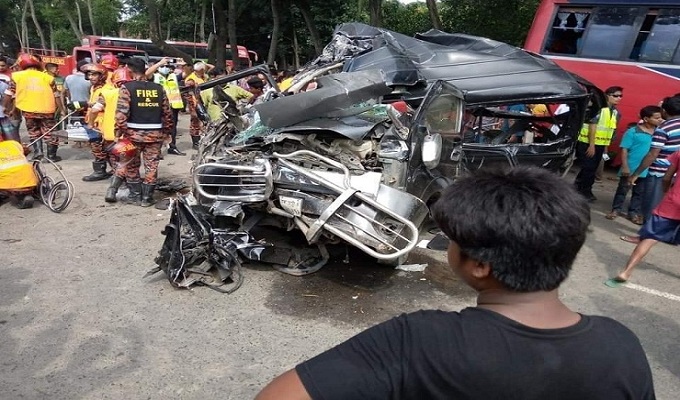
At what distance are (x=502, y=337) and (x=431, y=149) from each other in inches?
135

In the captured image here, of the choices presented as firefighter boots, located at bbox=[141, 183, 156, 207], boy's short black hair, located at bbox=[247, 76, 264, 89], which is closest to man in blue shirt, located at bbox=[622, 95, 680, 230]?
boy's short black hair, located at bbox=[247, 76, 264, 89]

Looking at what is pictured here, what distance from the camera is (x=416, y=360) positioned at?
1002mm

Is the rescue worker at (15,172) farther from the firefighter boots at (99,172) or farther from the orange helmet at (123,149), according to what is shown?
the firefighter boots at (99,172)

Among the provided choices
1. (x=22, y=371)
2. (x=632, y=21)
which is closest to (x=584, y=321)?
(x=22, y=371)

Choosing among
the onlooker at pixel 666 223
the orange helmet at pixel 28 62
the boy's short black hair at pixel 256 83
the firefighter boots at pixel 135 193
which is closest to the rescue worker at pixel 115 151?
the firefighter boots at pixel 135 193

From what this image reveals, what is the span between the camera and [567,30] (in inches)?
372

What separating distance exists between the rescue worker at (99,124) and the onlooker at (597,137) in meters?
6.31

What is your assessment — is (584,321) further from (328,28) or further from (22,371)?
(328,28)

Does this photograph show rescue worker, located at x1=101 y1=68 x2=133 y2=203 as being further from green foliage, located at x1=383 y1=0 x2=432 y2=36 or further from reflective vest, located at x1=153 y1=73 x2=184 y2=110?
green foliage, located at x1=383 y1=0 x2=432 y2=36

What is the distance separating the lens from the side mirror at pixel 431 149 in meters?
4.30

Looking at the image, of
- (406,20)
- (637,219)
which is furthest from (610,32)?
(406,20)

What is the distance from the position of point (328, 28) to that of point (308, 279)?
80.0 feet

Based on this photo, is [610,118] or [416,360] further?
[610,118]

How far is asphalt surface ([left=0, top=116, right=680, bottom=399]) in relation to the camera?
2.90 m
